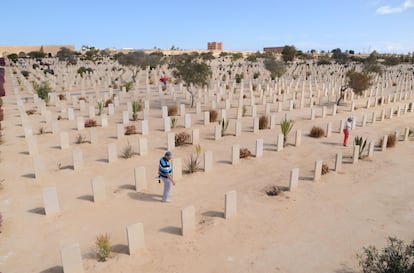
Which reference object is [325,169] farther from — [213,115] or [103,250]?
[213,115]

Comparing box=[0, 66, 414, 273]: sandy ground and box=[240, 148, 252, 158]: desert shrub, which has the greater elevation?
box=[240, 148, 252, 158]: desert shrub

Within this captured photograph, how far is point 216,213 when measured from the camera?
5.74 meters

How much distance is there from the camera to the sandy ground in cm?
445

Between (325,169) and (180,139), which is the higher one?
(180,139)

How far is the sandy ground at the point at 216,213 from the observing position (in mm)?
4453

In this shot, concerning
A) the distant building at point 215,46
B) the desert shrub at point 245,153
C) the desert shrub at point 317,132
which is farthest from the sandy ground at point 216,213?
the distant building at point 215,46

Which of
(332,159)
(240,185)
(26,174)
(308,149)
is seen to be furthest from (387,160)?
(26,174)

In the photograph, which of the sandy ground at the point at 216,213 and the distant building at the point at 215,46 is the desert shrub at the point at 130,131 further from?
the distant building at the point at 215,46

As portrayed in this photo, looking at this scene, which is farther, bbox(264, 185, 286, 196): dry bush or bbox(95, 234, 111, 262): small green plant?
bbox(264, 185, 286, 196): dry bush

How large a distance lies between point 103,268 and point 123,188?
257 centimetres

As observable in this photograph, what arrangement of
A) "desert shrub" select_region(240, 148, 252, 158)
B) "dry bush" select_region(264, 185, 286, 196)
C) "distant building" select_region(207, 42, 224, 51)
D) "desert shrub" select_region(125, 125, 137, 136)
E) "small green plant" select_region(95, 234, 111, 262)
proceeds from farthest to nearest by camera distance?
"distant building" select_region(207, 42, 224, 51)
"desert shrub" select_region(125, 125, 137, 136)
"desert shrub" select_region(240, 148, 252, 158)
"dry bush" select_region(264, 185, 286, 196)
"small green plant" select_region(95, 234, 111, 262)

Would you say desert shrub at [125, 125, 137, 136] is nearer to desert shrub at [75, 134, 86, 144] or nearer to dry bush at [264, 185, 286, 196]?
desert shrub at [75, 134, 86, 144]

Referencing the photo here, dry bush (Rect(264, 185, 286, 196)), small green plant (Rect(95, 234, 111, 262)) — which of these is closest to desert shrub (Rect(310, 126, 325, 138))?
dry bush (Rect(264, 185, 286, 196))

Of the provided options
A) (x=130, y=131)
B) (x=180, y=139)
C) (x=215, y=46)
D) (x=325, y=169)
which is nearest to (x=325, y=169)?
(x=325, y=169)
